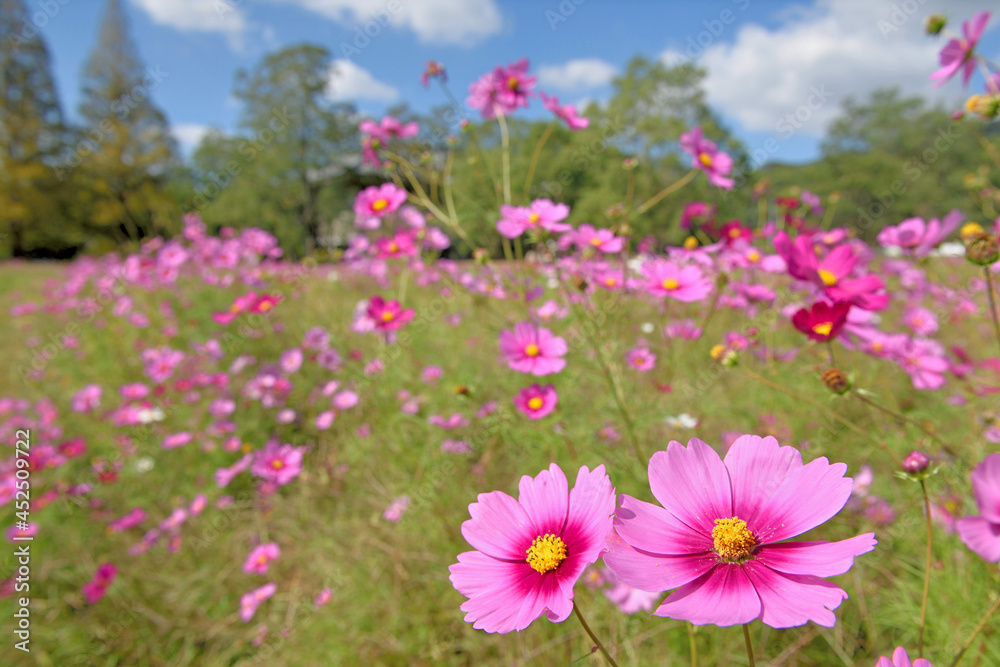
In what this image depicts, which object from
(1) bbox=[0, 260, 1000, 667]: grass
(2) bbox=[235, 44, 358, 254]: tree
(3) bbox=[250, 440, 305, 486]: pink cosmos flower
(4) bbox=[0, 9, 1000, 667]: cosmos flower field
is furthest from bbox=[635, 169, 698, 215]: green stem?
(2) bbox=[235, 44, 358, 254]: tree

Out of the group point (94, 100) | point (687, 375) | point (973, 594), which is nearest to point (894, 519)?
point (973, 594)

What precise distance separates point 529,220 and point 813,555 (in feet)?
3.23

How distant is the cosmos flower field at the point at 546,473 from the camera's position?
44 cm

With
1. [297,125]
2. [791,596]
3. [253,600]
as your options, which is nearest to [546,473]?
[791,596]

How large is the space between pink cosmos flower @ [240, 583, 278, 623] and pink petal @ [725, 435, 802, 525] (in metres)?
1.60

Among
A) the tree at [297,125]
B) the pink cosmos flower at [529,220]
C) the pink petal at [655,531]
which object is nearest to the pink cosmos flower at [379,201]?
the pink cosmos flower at [529,220]

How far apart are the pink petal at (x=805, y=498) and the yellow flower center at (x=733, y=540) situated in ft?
0.09

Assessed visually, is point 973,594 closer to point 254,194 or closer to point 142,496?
point 142,496

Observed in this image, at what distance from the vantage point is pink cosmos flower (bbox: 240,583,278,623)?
4.73 ft

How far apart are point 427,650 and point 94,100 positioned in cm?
2428

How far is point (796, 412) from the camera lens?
1.78m

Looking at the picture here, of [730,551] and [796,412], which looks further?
[796,412]

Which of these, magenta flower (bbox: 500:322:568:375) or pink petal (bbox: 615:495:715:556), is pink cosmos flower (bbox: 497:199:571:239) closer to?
magenta flower (bbox: 500:322:568:375)

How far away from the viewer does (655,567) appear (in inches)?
15.9
